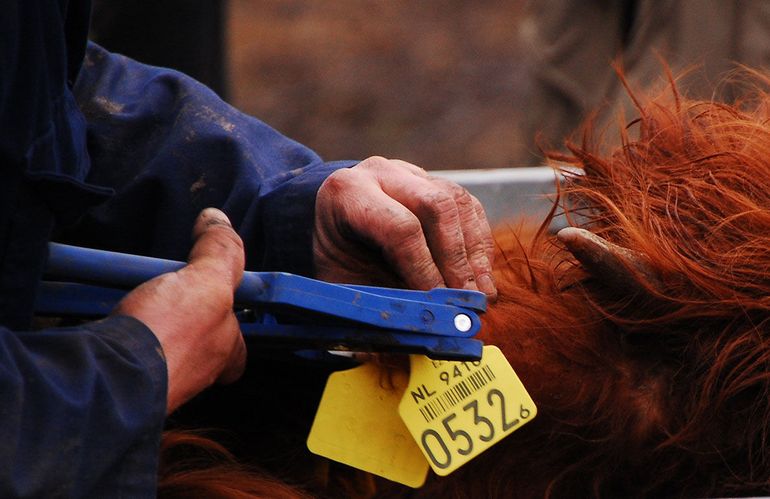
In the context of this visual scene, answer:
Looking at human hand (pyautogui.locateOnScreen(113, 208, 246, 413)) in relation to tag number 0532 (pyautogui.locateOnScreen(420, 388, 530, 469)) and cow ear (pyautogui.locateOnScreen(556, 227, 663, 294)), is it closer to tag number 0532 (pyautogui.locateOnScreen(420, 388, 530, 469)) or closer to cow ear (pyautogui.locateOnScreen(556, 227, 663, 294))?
tag number 0532 (pyautogui.locateOnScreen(420, 388, 530, 469))

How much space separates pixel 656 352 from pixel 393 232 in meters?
0.31

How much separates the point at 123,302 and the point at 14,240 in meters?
0.12

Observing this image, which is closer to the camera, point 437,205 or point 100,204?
point 100,204

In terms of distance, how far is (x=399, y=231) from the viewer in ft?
3.99

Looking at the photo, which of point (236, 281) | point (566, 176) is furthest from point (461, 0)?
point (236, 281)

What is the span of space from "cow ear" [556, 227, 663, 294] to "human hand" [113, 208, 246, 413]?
338mm

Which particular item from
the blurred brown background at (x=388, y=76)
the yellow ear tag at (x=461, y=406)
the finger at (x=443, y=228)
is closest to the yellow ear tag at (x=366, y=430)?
the yellow ear tag at (x=461, y=406)

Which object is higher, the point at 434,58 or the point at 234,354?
the point at 234,354

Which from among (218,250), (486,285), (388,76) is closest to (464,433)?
(486,285)

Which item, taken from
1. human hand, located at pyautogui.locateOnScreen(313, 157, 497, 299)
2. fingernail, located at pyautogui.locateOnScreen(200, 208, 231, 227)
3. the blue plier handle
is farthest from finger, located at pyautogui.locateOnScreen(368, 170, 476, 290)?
fingernail, located at pyautogui.locateOnScreen(200, 208, 231, 227)

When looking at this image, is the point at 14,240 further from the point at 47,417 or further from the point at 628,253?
the point at 628,253

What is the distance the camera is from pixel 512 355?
122cm

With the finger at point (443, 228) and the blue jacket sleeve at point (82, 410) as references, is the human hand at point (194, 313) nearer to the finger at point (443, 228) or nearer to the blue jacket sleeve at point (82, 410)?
the blue jacket sleeve at point (82, 410)

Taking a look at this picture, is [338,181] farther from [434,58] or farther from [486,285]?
[434,58]
